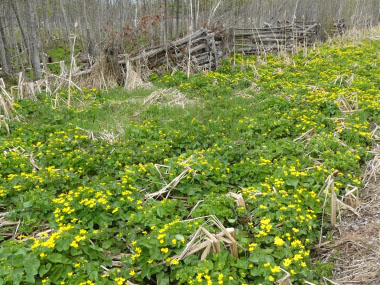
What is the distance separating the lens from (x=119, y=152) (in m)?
4.57

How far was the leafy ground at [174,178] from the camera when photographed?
2.67 meters

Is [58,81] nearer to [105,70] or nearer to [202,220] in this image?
[105,70]

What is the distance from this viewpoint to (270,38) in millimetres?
13016

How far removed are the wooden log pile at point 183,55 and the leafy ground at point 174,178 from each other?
70.7 inches

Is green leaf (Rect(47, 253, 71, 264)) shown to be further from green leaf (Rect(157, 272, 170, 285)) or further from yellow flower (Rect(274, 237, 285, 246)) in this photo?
yellow flower (Rect(274, 237, 285, 246))

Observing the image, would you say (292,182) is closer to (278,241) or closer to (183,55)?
(278,241)

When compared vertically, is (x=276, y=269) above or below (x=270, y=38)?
below

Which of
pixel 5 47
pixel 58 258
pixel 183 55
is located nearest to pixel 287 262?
pixel 58 258

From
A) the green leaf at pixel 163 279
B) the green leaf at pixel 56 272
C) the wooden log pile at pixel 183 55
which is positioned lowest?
the green leaf at pixel 163 279

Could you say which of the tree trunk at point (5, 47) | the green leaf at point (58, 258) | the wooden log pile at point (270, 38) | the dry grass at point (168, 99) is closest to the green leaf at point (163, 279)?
the green leaf at point (58, 258)

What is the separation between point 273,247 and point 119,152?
2.63 metres

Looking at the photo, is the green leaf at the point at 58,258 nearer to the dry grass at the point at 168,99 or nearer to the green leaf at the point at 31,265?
the green leaf at the point at 31,265

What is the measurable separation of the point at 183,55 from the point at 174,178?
6041mm

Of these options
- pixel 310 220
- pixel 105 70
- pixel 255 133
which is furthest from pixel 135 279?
pixel 105 70
